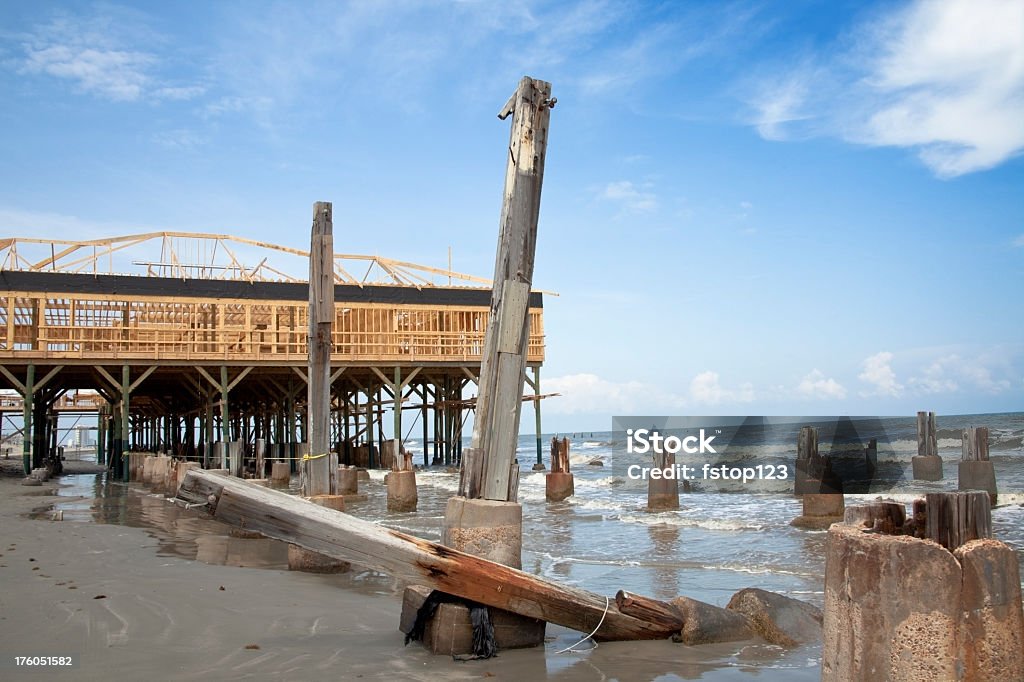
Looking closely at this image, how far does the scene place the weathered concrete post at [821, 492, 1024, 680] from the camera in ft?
10.8

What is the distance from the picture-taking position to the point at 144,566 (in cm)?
864

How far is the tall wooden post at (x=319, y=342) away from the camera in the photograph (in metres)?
10.5

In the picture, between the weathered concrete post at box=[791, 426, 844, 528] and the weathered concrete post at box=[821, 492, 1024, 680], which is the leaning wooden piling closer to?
the weathered concrete post at box=[821, 492, 1024, 680]

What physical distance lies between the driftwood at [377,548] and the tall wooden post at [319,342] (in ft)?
16.3

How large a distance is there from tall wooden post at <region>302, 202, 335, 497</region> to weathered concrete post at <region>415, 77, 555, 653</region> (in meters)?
4.65

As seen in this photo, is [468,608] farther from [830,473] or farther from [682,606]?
[830,473]

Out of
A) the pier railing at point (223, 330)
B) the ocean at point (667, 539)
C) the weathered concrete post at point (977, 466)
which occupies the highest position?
the pier railing at point (223, 330)

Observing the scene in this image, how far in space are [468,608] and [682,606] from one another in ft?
5.87

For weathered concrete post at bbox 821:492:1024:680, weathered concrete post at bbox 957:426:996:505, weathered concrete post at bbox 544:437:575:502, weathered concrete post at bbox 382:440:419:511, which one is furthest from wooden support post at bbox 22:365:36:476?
weathered concrete post at bbox 821:492:1024:680

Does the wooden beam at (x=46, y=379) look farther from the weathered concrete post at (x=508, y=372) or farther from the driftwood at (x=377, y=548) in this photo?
the weathered concrete post at (x=508, y=372)

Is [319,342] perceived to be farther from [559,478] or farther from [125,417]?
[125,417]

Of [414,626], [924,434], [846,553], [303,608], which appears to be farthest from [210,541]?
[924,434]

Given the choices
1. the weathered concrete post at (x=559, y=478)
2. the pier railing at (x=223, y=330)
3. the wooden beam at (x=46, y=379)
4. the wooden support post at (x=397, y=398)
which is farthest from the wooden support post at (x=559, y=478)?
the wooden beam at (x=46, y=379)

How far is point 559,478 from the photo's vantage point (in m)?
21.9
